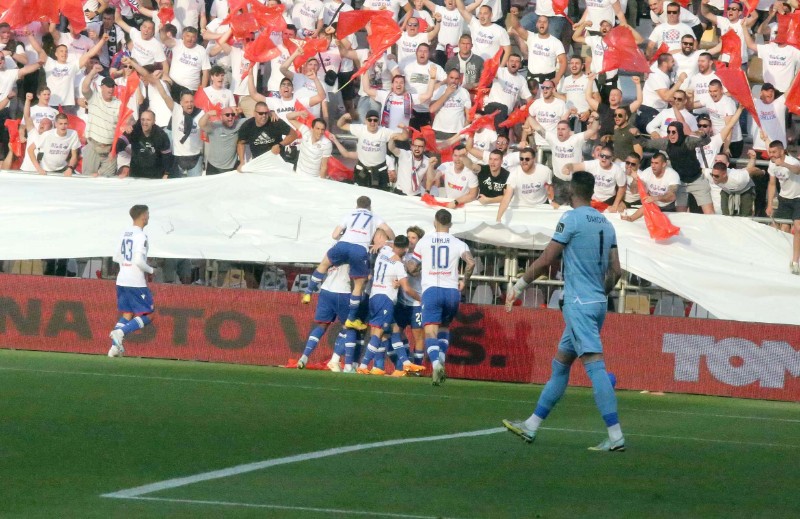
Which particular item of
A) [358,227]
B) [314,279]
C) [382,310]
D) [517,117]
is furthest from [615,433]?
[517,117]

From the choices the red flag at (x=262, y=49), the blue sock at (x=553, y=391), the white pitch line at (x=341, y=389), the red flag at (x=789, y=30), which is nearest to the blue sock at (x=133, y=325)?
the white pitch line at (x=341, y=389)

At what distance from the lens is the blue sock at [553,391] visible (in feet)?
33.5

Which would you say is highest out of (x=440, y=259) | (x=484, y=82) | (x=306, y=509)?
(x=484, y=82)

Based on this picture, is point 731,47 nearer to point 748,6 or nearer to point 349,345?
point 748,6

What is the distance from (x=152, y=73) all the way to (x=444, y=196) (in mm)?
5686

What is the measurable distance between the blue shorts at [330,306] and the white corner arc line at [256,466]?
24.4ft

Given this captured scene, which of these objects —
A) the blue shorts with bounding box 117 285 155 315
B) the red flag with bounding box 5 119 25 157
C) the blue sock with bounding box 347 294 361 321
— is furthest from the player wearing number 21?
the red flag with bounding box 5 119 25 157

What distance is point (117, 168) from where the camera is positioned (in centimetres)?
2192

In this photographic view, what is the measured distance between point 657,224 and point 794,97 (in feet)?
12.8

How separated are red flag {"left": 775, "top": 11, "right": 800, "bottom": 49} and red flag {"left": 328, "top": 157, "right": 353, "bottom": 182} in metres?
7.36

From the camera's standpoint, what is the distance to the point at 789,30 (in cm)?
2250

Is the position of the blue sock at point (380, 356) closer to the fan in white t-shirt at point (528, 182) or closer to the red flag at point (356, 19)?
the fan in white t-shirt at point (528, 182)

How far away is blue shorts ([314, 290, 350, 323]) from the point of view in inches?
720

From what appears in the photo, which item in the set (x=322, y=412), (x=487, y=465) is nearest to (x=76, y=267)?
(x=322, y=412)
